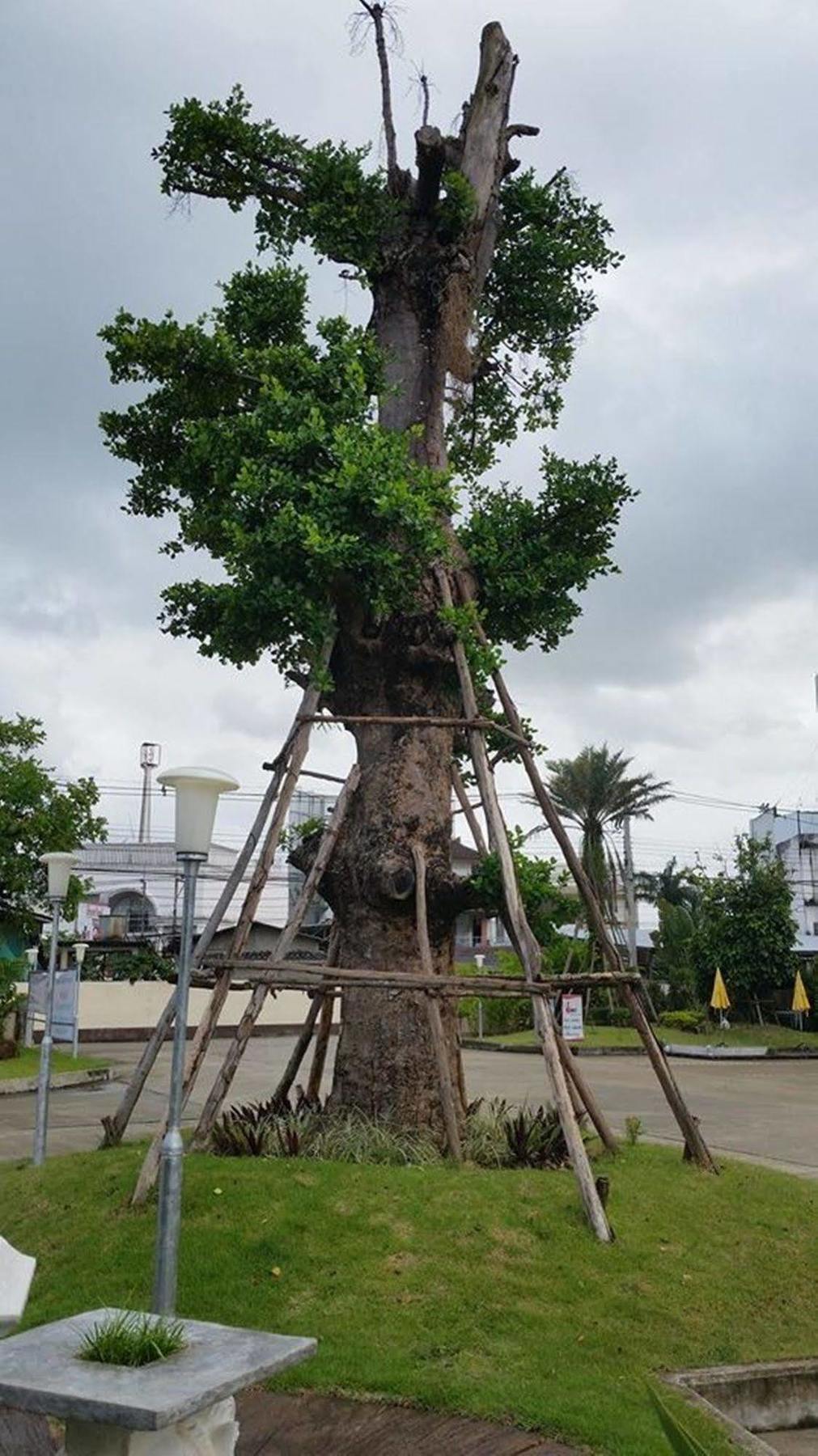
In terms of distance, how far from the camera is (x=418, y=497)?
866cm

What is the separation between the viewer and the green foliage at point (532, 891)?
8.75m

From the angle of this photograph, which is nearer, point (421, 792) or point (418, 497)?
point (418, 497)

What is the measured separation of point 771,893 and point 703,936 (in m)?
2.17

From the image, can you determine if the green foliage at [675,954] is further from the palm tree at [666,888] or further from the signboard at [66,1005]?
the signboard at [66,1005]

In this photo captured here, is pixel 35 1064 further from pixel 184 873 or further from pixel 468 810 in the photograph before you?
pixel 184 873

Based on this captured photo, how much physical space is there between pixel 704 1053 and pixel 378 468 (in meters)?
22.6

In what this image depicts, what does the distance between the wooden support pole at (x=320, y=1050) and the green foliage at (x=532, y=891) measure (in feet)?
5.78

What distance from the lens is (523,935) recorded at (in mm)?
8188

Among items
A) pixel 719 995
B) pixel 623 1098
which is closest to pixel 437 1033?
pixel 623 1098

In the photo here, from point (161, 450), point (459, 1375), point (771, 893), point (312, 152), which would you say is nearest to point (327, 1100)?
point (459, 1375)

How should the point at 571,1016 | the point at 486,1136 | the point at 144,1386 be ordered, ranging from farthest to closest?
A: the point at 571,1016 → the point at 486,1136 → the point at 144,1386

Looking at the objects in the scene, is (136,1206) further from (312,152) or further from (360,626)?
(312,152)

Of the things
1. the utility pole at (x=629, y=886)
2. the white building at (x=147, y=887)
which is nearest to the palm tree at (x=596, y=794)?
the utility pole at (x=629, y=886)

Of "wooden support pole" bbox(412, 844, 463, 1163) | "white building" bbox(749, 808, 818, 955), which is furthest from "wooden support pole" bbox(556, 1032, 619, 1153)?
"white building" bbox(749, 808, 818, 955)
